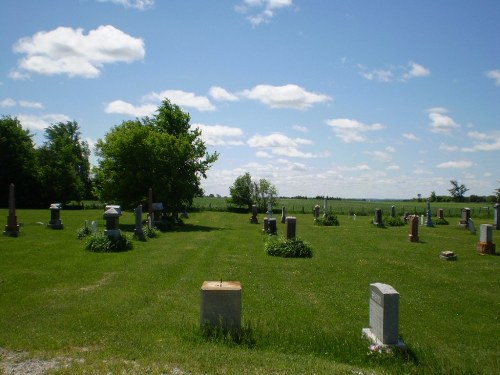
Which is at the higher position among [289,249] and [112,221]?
[112,221]

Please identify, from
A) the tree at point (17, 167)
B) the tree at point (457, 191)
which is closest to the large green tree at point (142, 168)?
the tree at point (17, 167)

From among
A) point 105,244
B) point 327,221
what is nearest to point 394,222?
point 327,221

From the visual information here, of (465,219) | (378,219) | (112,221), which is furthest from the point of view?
(378,219)

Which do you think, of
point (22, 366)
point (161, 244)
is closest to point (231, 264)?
point (161, 244)

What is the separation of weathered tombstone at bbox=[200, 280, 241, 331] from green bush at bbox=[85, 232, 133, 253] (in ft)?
38.2

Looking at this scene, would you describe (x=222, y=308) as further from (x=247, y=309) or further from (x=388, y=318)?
(x=388, y=318)

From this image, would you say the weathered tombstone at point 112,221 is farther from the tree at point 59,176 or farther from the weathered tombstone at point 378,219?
the tree at point 59,176

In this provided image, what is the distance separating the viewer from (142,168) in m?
34.7

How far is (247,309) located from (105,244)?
1028 cm

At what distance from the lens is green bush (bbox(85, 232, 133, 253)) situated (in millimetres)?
18406

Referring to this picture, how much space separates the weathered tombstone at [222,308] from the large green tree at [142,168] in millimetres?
27184

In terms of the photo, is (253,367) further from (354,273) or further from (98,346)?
(354,273)

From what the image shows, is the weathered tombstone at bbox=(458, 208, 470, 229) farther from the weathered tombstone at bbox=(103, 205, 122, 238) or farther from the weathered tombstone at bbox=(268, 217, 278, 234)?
the weathered tombstone at bbox=(103, 205, 122, 238)

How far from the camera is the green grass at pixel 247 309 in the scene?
6.65 meters
